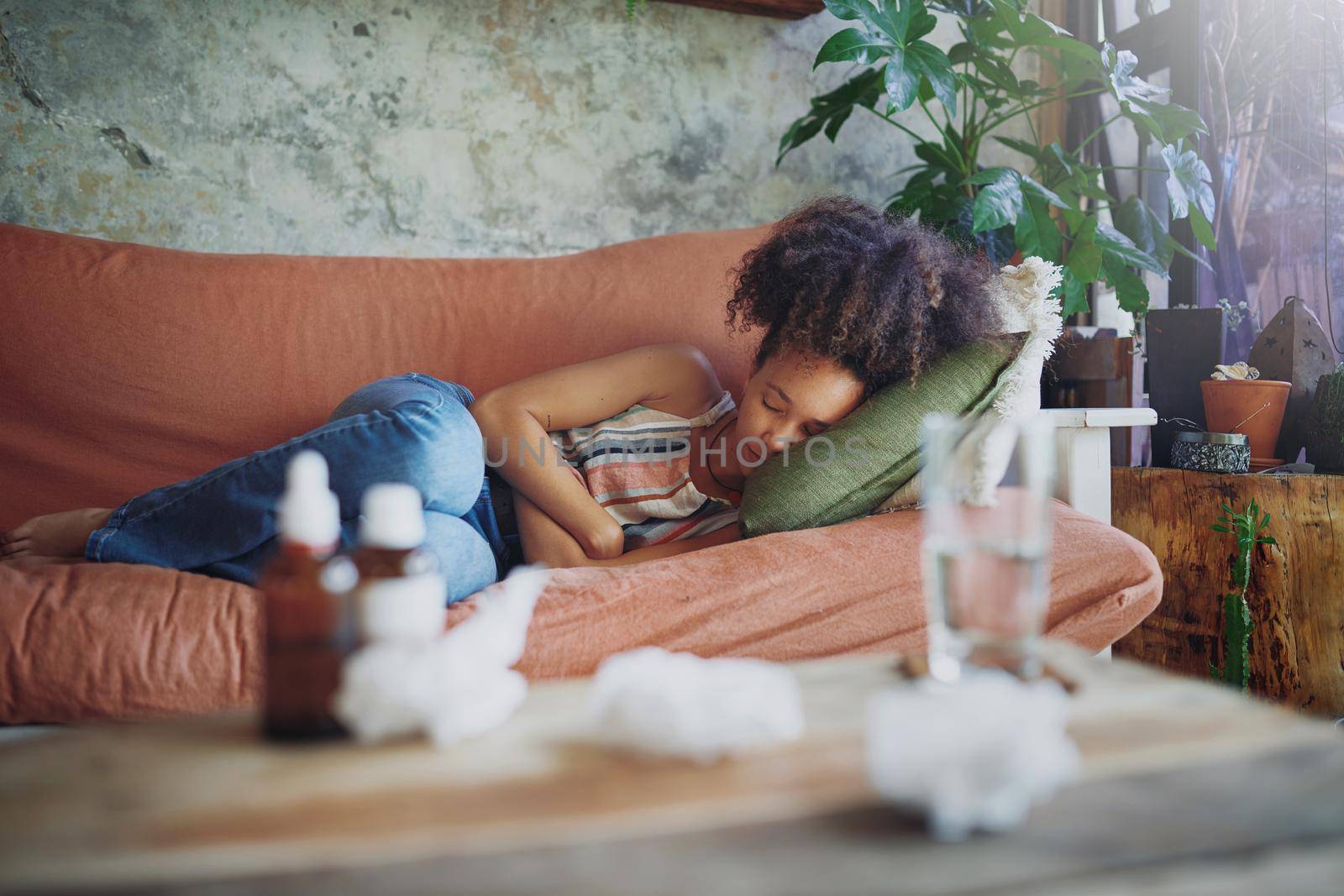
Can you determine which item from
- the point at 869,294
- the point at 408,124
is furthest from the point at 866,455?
the point at 408,124

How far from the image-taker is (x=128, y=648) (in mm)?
976

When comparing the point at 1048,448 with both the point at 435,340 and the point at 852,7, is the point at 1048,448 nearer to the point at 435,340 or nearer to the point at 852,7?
the point at 435,340

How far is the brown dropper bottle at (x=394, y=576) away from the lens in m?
0.53

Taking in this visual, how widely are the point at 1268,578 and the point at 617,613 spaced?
1240 millimetres

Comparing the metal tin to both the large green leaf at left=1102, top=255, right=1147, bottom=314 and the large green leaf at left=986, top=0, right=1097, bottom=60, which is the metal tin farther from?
the large green leaf at left=986, top=0, right=1097, bottom=60

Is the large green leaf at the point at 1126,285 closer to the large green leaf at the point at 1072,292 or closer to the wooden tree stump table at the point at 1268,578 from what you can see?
the large green leaf at the point at 1072,292

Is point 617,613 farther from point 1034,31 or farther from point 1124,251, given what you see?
point 1034,31

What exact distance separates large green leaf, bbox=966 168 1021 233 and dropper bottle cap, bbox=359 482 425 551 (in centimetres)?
143

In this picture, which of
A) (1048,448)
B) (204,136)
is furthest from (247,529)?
(204,136)

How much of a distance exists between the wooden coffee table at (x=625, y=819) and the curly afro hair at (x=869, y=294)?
0.87 m

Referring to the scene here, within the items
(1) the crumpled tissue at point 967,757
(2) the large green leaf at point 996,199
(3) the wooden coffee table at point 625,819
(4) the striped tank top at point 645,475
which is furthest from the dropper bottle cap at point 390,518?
(2) the large green leaf at point 996,199

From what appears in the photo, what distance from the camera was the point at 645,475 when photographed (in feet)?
4.95

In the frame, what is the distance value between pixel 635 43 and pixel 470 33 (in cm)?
→ 42

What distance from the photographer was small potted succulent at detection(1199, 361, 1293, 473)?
179cm
